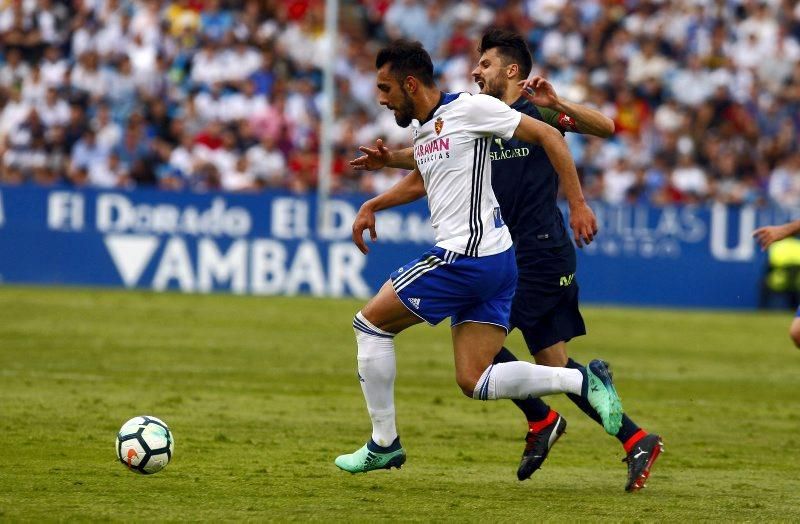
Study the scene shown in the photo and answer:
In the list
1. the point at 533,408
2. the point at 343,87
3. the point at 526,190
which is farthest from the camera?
the point at 343,87

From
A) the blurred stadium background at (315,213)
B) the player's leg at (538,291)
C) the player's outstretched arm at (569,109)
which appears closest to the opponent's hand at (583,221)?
the player's outstretched arm at (569,109)

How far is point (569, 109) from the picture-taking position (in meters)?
7.72

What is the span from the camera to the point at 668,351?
16.8 meters

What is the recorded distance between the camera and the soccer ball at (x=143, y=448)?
7543 mm

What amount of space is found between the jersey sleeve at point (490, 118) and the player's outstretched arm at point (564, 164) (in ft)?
0.17

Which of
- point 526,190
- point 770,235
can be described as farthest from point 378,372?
point 770,235

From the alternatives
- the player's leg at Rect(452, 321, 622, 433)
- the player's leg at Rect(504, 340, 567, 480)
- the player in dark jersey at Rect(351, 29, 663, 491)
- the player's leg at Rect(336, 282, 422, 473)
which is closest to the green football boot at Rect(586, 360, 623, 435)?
the player's leg at Rect(452, 321, 622, 433)

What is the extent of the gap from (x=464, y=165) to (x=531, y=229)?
1189mm

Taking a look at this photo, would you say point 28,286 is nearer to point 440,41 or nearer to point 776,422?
point 440,41

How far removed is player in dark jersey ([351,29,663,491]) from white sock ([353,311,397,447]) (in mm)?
674

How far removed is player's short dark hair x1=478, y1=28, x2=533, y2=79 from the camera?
27.2ft

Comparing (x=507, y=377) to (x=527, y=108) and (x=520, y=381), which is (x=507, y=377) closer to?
(x=520, y=381)

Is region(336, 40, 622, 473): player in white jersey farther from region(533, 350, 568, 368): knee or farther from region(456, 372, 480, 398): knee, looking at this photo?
region(533, 350, 568, 368): knee

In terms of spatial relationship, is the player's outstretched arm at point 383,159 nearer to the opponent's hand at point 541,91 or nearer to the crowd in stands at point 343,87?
the opponent's hand at point 541,91
